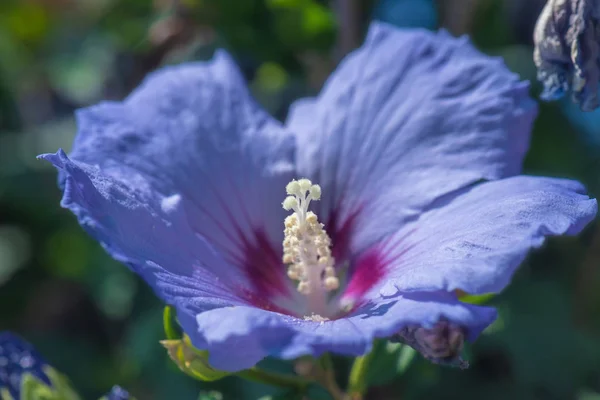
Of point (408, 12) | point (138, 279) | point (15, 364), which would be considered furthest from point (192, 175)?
point (408, 12)

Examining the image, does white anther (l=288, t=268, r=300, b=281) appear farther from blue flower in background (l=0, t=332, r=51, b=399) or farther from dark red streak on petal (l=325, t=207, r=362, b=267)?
blue flower in background (l=0, t=332, r=51, b=399)

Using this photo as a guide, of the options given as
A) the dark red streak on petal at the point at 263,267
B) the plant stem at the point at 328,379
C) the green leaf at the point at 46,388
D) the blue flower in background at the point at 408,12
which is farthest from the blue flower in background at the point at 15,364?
the blue flower in background at the point at 408,12

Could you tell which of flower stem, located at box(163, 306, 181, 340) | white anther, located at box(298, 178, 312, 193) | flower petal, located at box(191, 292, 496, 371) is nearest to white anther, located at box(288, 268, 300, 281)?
white anther, located at box(298, 178, 312, 193)

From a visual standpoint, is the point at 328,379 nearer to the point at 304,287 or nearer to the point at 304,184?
the point at 304,287

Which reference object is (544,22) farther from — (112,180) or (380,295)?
(112,180)

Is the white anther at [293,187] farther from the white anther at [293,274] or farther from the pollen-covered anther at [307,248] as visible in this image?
the white anther at [293,274]

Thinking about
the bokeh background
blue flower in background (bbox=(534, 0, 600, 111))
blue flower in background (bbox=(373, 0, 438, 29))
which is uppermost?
blue flower in background (bbox=(534, 0, 600, 111))
